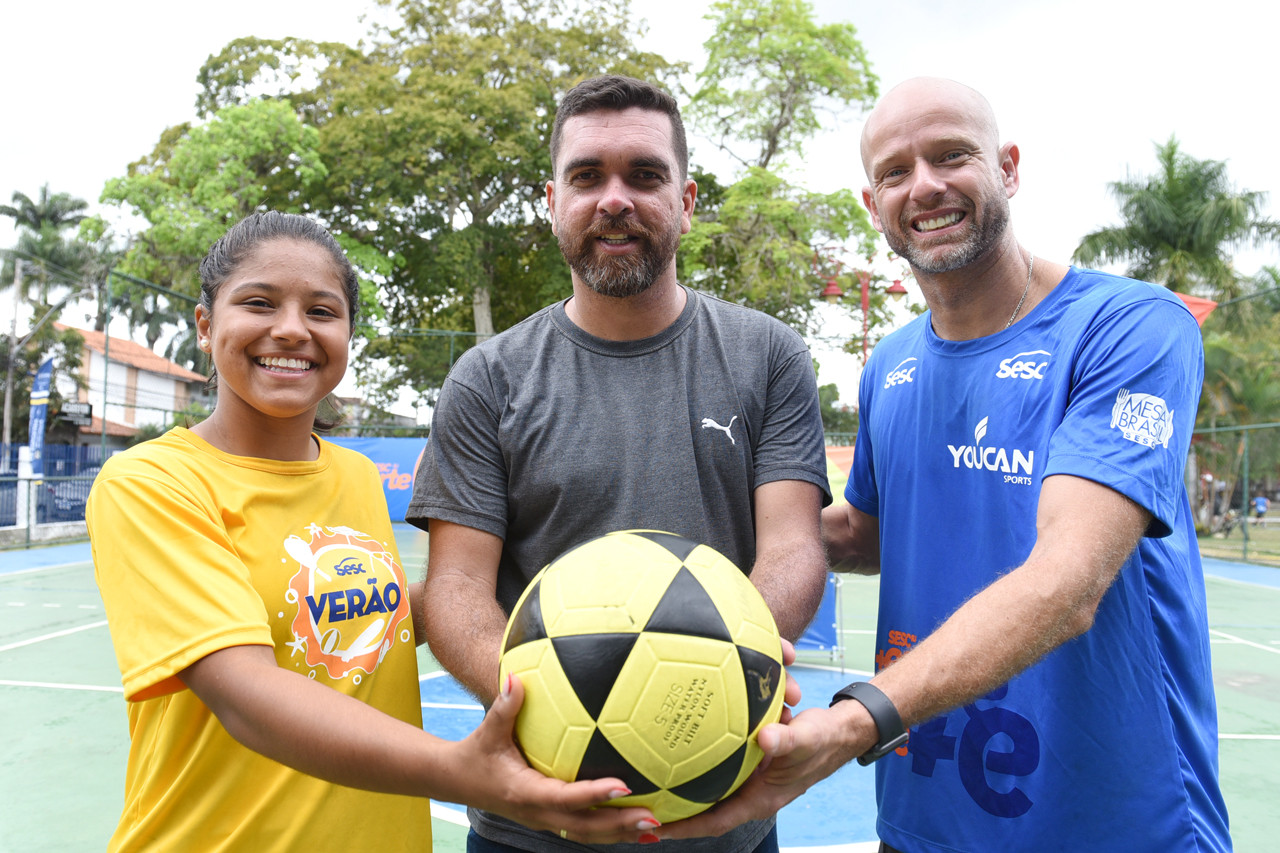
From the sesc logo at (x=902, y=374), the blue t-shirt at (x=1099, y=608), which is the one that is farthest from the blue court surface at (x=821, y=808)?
the sesc logo at (x=902, y=374)

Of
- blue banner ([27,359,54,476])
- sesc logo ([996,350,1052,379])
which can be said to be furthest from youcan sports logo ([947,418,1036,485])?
blue banner ([27,359,54,476])

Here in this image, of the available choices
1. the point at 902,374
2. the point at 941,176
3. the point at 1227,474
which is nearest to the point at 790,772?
the point at 902,374

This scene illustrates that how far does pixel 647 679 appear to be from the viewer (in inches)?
53.7

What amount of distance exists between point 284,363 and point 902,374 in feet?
5.49

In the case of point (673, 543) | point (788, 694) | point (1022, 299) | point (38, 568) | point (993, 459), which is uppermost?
point (1022, 299)

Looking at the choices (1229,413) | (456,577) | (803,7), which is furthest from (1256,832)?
(1229,413)

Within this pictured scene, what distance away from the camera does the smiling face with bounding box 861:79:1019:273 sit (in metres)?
2.17

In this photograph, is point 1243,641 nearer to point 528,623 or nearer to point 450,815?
point 450,815

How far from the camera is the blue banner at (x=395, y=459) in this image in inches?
589

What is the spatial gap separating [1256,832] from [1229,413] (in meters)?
22.9

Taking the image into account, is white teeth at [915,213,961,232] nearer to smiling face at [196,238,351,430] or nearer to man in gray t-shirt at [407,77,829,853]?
man in gray t-shirt at [407,77,829,853]

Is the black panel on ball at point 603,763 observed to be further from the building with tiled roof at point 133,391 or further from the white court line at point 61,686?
the building with tiled roof at point 133,391

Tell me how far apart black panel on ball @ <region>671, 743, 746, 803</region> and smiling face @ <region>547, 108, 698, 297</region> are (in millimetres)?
1160

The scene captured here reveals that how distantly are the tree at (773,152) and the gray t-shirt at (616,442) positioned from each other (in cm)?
1649
